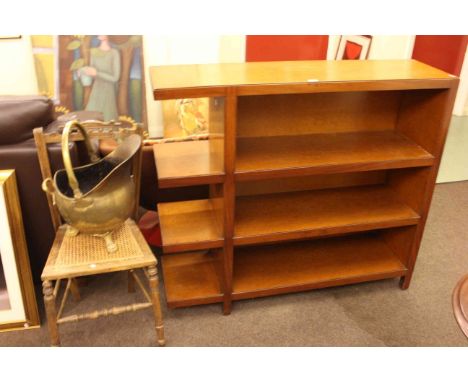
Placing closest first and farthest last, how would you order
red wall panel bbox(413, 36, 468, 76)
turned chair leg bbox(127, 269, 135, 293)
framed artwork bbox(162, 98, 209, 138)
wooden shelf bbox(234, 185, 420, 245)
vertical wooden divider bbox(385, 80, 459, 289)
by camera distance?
vertical wooden divider bbox(385, 80, 459, 289), wooden shelf bbox(234, 185, 420, 245), turned chair leg bbox(127, 269, 135, 293), framed artwork bbox(162, 98, 209, 138), red wall panel bbox(413, 36, 468, 76)

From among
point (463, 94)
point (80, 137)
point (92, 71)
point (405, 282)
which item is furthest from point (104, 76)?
point (463, 94)

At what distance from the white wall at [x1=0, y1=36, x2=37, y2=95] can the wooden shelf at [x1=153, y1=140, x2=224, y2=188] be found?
97.6 inches

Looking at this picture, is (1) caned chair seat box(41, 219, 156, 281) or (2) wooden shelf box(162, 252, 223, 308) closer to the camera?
(1) caned chair seat box(41, 219, 156, 281)

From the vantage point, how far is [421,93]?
2.02 meters

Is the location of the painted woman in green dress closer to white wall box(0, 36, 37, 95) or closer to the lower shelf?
white wall box(0, 36, 37, 95)

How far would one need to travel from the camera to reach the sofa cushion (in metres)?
1.86

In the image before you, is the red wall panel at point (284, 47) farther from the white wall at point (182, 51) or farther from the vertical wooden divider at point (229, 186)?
the vertical wooden divider at point (229, 186)

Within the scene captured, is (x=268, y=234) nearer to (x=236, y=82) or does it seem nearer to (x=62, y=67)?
(x=236, y=82)

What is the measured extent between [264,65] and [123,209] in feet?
2.91

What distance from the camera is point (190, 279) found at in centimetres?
223

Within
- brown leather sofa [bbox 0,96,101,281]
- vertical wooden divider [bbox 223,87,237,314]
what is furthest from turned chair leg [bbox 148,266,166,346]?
brown leather sofa [bbox 0,96,101,281]

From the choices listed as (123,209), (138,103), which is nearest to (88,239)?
(123,209)

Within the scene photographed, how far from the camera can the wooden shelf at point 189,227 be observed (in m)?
1.93

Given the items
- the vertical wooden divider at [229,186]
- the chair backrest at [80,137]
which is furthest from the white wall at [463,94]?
the chair backrest at [80,137]
